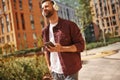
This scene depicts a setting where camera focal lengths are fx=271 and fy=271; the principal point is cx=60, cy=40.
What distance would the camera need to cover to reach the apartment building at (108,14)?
59334 millimetres

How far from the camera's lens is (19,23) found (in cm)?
6053

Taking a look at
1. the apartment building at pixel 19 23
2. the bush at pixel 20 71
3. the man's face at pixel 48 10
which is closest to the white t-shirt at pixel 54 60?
the man's face at pixel 48 10

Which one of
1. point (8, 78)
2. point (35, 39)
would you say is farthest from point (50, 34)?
point (35, 39)

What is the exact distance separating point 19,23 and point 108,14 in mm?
20046

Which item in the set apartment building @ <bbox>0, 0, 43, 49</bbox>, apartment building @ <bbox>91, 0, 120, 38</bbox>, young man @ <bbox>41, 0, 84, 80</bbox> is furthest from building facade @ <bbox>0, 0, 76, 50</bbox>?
young man @ <bbox>41, 0, 84, 80</bbox>

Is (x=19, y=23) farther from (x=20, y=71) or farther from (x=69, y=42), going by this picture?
(x=69, y=42)

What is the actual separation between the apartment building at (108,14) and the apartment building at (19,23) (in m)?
14.8

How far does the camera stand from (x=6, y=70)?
30.0 ft

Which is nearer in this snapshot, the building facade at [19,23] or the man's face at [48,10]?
the man's face at [48,10]

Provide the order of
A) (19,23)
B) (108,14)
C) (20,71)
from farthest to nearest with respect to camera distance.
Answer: (108,14)
(19,23)
(20,71)

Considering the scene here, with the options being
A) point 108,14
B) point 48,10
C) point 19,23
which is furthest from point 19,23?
point 48,10

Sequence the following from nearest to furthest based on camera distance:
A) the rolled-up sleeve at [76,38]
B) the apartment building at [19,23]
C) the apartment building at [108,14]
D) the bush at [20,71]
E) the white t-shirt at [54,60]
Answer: the rolled-up sleeve at [76,38] → the white t-shirt at [54,60] → the bush at [20,71] → the apartment building at [19,23] → the apartment building at [108,14]

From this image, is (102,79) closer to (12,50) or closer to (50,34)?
(50,34)

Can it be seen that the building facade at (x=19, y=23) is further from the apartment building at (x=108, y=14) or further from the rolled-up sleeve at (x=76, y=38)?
the rolled-up sleeve at (x=76, y=38)
